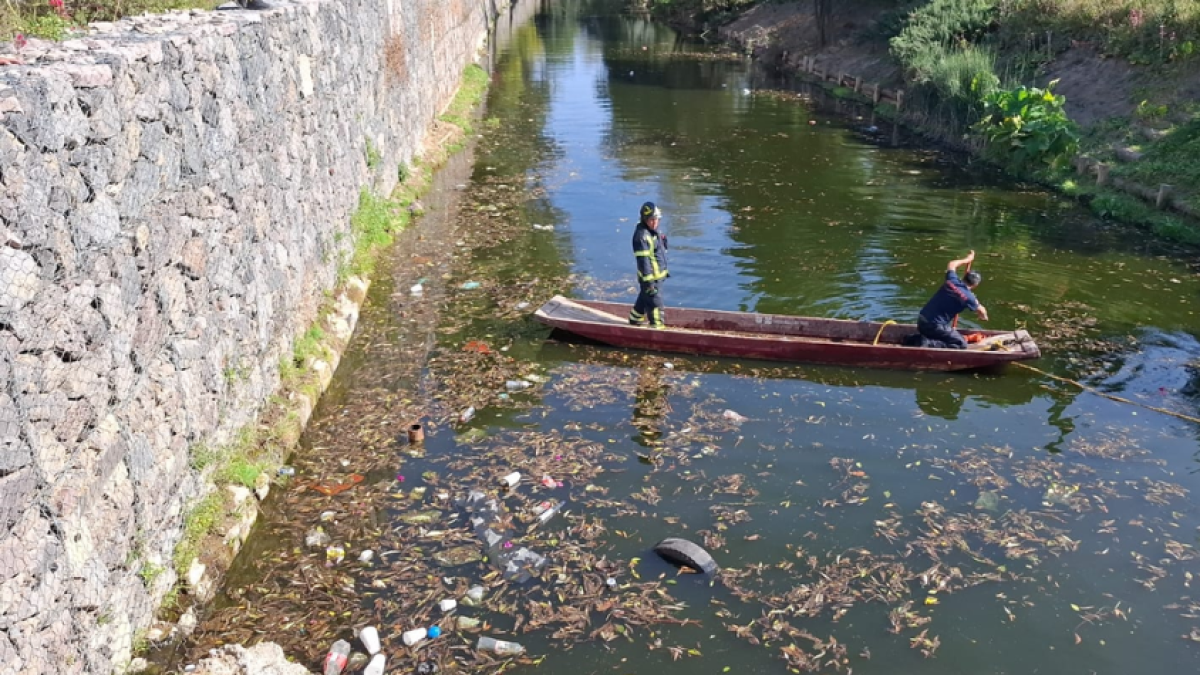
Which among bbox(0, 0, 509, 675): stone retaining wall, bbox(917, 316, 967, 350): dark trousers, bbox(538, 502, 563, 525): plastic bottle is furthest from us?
A: bbox(917, 316, 967, 350): dark trousers

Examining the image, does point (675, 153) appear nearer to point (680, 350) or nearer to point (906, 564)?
point (680, 350)

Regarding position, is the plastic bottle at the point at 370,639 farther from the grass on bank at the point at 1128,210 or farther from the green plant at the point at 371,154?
the grass on bank at the point at 1128,210

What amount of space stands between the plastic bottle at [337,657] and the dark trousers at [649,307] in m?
6.41

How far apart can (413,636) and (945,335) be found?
7.74 m

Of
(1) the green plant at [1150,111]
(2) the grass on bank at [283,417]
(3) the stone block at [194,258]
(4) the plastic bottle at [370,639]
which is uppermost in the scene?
(1) the green plant at [1150,111]

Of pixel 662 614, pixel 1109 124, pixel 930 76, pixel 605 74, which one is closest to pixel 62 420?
pixel 662 614

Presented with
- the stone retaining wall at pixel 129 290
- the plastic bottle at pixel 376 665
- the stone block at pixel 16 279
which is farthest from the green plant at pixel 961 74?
the stone block at pixel 16 279

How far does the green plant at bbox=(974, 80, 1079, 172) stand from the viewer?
66.4 feet

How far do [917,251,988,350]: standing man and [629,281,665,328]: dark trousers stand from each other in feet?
11.1

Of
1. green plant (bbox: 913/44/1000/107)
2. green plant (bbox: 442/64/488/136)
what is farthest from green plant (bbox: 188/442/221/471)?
green plant (bbox: 913/44/1000/107)

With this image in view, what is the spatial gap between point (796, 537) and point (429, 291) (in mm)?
7401

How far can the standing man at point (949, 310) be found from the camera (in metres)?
11.2

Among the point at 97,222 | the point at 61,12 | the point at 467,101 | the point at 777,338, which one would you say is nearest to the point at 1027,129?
the point at 777,338

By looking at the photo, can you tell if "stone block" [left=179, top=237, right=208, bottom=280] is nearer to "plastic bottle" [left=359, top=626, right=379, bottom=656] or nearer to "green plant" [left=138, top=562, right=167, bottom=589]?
"green plant" [left=138, top=562, right=167, bottom=589]
